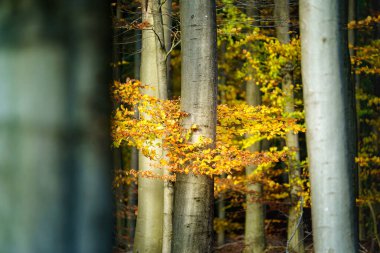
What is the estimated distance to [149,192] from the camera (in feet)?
38.0

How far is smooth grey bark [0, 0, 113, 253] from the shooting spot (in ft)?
13.0

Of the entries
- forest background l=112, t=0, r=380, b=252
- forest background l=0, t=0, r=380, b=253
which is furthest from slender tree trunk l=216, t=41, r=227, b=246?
forest background l=0, t=0, r=380, b=253

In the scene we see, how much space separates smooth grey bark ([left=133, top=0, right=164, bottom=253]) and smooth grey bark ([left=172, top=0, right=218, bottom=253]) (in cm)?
221

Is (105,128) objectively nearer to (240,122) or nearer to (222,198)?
(240,122)

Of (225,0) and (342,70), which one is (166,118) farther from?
(225,0)

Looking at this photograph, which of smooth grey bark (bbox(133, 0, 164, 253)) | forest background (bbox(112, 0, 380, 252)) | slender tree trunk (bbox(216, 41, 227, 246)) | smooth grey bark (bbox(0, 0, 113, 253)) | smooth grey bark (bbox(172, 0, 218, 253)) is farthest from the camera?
slender tree trunk (bbox(216, 41, 227, 246))

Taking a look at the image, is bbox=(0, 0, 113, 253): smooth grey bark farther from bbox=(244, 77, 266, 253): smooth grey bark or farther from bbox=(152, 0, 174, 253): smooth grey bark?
bbox=(244, 77, 266, 253): smooth grey bark

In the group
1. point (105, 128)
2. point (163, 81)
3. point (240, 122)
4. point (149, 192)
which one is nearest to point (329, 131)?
point (105, 128)

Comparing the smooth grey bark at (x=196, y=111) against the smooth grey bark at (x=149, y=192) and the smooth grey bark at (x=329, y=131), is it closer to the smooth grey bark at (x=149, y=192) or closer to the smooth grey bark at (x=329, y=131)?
the smooth grey bark at (x=149, y=192)

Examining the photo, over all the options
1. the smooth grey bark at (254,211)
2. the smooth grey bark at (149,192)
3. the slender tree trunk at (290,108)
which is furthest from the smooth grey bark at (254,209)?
the smooth grey bark at (149,192)

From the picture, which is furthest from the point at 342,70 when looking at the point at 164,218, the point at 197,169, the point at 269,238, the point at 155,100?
the point at 269,238

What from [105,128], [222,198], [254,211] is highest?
[105,128]

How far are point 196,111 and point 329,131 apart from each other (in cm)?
342

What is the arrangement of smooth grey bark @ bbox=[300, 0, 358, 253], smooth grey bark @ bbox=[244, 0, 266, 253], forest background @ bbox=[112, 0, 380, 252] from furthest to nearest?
smooth grey bark @ bbox=[244, 0, 266, 253], forest background @ bbox=[112, 0, 380, 252], smooth grey bark @ bbox=[300, 0, 358, 253]
